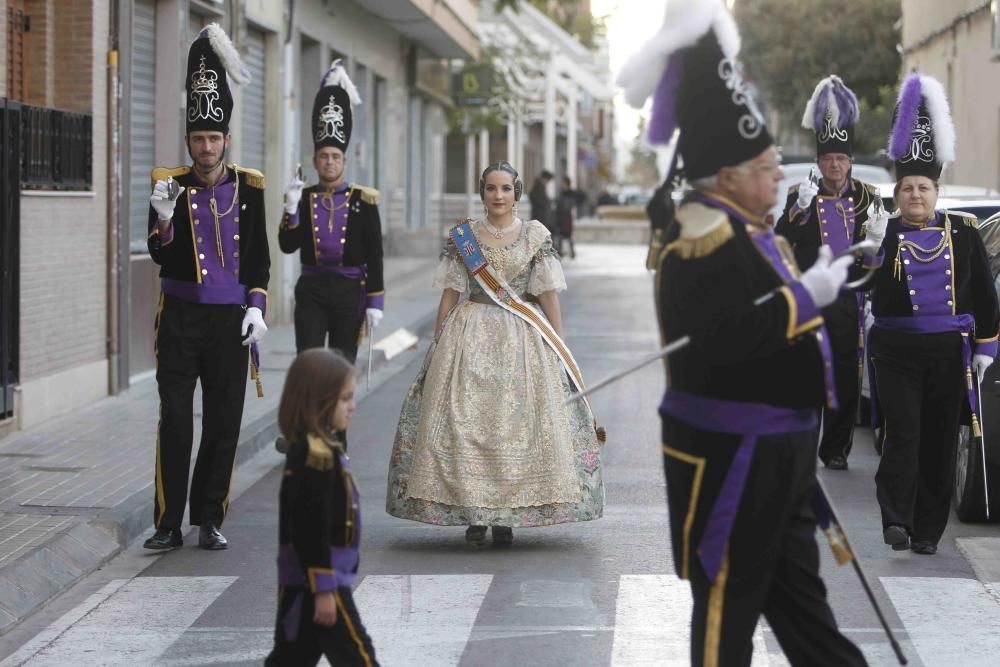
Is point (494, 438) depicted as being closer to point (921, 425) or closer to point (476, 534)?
point (476, 534)

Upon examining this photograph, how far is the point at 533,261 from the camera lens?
8469mm

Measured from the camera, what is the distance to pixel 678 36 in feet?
15.8

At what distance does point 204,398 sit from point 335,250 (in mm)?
2526

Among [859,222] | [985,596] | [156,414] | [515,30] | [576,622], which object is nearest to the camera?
[576,622]

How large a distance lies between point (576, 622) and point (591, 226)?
44.9 m

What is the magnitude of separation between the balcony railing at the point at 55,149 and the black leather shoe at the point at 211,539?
14.2ft

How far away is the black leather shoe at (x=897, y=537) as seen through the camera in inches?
320

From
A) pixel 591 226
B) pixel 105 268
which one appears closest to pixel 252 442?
pixel 105 268

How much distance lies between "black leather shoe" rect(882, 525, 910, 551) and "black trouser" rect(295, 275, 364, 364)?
12.9 ft

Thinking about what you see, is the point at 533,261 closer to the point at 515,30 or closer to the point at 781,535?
the point at 781,535

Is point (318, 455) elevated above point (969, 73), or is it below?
below

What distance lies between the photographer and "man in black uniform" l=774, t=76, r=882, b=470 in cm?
1003

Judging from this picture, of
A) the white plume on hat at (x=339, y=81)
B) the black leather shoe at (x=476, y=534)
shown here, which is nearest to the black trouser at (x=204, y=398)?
the black leather shoe at (x=476, y=534)

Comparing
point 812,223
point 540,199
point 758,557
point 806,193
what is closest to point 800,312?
point 758,557
